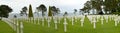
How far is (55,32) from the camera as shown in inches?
866

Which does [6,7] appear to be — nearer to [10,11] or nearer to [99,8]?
[10,11]

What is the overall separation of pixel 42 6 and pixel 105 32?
4770 inches

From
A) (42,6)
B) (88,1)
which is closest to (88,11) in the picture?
(88,1)

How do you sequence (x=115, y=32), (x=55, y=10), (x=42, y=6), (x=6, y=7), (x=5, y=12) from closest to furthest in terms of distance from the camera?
1. (x=115, y=32)
2. (x=5, y=12)
3. (x=6, y=7)
4. (x=42, y=6)
5. (x=55, y=10)

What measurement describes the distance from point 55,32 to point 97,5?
85.2 m

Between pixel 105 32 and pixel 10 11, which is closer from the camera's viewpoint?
pixel 105 32

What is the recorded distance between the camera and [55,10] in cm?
15550

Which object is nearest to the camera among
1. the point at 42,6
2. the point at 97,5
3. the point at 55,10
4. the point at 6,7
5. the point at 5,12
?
the point at 97,5

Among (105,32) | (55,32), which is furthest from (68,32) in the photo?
(105,32)

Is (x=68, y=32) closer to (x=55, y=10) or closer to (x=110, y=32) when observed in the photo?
(x=110, y=32)

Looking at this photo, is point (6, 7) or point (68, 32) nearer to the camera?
point (68, 32)

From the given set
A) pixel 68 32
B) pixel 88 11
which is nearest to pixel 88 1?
pixel 88 11

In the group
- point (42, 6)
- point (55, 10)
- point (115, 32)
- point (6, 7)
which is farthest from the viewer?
point (55, 10)

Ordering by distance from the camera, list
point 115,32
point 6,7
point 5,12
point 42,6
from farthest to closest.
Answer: point 42,6
point 6,7
point 5,12
point 115,32
